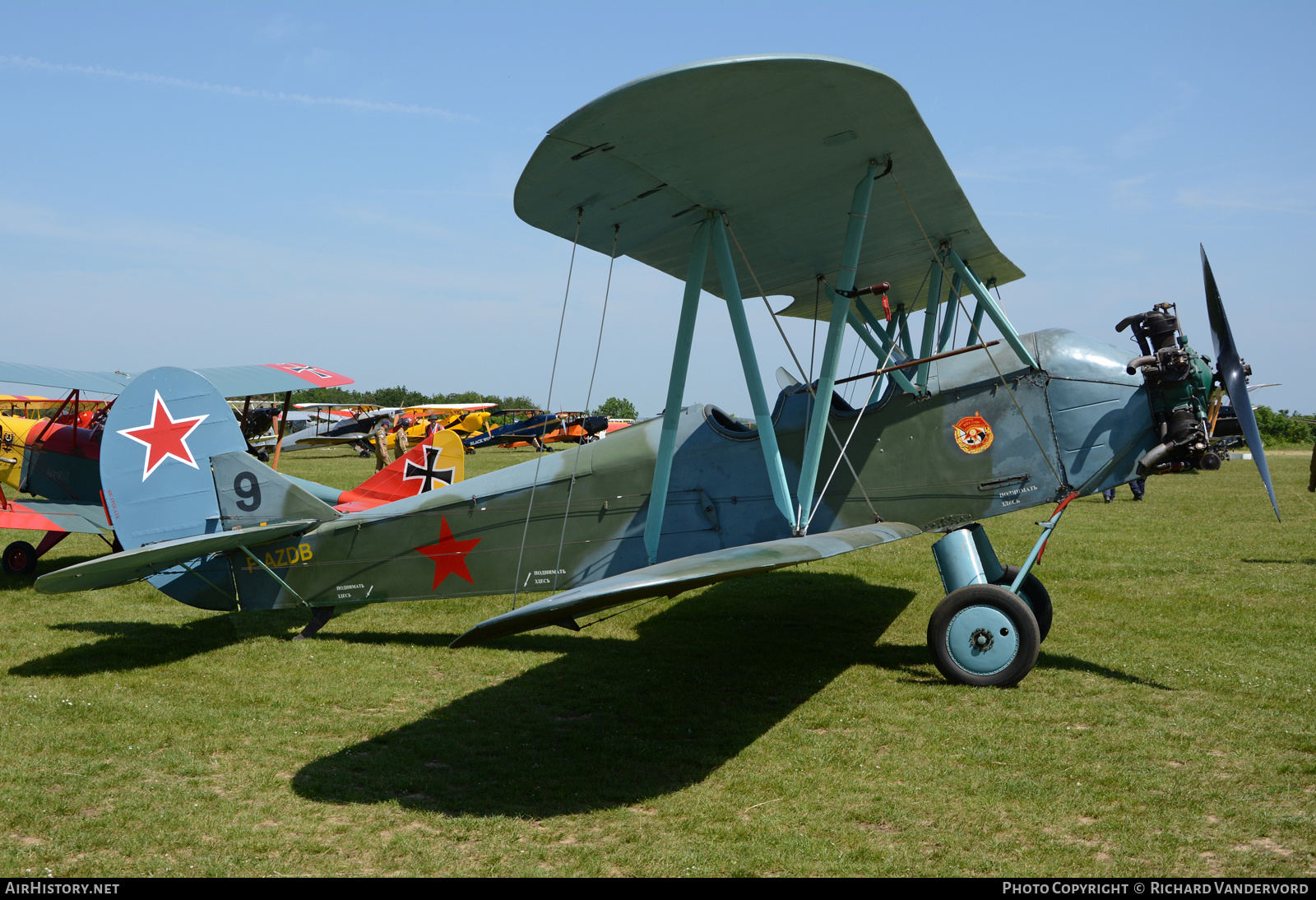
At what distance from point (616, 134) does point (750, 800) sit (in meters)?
3.22

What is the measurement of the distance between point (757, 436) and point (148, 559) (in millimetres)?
4051

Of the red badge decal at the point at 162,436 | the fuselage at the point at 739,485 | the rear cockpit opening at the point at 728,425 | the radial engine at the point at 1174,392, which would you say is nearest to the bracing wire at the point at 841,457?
the fuselage at the point at 739,485

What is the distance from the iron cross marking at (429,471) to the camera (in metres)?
7.93

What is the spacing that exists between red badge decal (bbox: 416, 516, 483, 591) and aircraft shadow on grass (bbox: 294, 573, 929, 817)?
90cm

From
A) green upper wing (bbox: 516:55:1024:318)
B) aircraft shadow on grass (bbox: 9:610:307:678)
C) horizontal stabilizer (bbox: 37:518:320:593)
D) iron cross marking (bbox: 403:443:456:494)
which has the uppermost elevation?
green upper wing (bbox: 516:55:1024:318)

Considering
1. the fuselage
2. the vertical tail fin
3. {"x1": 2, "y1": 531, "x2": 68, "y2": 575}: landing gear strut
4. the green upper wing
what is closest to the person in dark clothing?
the fuselage

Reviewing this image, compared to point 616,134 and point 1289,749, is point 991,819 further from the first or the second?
point 616,134

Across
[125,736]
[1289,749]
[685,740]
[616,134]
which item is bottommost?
[125,736]

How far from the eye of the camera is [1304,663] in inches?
215

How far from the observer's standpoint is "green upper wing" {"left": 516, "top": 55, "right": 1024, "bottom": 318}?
383cm

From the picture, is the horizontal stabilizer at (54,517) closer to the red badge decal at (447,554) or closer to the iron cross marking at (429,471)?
the iron cross marking at (429,471)

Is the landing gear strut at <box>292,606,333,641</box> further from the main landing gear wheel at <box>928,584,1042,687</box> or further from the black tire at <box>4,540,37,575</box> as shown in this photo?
the black tire at <box>4,540,37,575</box>

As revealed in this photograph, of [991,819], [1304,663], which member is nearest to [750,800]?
[991,819]
